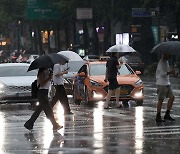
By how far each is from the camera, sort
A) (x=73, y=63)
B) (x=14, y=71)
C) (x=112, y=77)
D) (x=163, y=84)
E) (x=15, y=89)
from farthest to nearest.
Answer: (x=73, y=63) → (x=14, y=71) → (x=15, y=89) → (x=112, y=77) → (x=163, y=84)

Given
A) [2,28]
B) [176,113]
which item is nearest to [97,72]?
[176,113]

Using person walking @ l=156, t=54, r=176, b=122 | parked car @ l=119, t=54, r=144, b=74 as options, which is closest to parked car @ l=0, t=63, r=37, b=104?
person walking @ l=156, t=54, r=176, b=122

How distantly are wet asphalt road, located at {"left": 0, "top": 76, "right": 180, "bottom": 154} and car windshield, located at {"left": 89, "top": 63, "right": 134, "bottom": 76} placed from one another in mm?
2817

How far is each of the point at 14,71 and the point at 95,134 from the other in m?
10.7

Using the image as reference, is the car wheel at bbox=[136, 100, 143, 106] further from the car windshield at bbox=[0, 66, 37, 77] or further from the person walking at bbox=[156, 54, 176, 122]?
the person walking at bbox=[156, 54, 176, 122]

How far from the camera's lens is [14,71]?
2619cm

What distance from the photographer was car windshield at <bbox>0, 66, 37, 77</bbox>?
84.9 ft

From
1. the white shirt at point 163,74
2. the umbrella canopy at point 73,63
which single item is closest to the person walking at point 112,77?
the white shirt at point 163,74

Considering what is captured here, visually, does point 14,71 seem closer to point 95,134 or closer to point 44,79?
point 44,79

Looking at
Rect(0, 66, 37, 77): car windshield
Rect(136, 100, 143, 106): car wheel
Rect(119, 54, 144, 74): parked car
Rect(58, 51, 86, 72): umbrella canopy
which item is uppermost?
Rect(0, 66, 37, 77): car windshield

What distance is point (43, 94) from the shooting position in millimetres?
16922

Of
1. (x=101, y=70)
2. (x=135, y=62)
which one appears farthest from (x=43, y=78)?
(x=135, y=62)

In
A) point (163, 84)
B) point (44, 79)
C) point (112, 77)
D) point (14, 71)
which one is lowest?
point (14, 71)

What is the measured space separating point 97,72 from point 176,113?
5.06 meters
